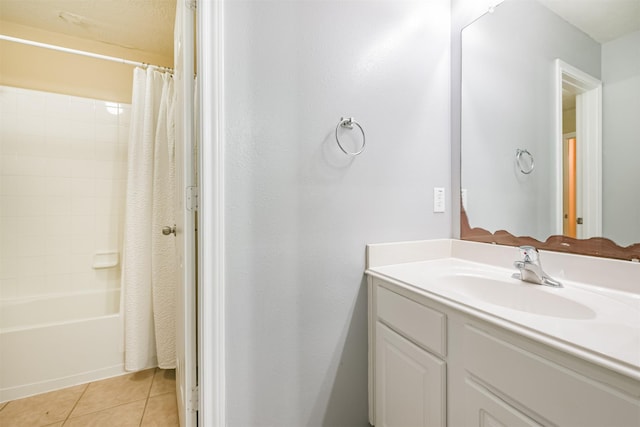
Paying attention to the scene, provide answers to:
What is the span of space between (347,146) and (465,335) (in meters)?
0.78

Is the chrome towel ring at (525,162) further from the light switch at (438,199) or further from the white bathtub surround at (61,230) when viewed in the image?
the white bathtub surround at (61,230)

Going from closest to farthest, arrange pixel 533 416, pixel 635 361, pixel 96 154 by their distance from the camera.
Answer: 1. pixel 635 361
2. pixel 533 416
3. pixel 96 154

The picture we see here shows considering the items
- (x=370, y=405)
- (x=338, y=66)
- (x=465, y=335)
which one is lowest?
(x=370, y=405)

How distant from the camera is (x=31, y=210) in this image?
1.88 meters

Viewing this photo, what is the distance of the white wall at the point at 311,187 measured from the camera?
940 millimetres

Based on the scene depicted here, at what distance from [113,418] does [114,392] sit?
260mm

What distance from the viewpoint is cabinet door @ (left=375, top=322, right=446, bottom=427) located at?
0.82m

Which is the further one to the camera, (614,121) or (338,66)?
(338,66)

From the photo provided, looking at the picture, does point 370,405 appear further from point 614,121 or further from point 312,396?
point 614,121

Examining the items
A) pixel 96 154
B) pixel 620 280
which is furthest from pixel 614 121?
pixel 96 154

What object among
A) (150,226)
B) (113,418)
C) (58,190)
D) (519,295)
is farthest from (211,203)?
(58,190)

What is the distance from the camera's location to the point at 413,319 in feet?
2.97

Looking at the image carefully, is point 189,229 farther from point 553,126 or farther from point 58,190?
point 58,190

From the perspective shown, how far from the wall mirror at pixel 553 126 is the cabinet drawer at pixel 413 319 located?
583 millimetres
